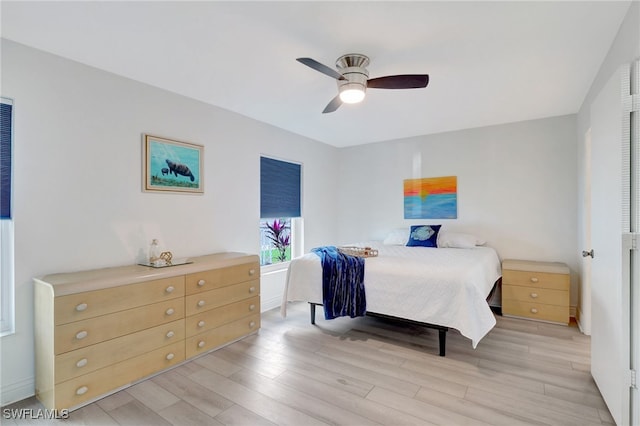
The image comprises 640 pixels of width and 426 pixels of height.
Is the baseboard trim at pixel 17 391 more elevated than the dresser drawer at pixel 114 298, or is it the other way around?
the dresser drawer at pixel 114 298

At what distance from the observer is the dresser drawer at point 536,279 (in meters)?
3.38

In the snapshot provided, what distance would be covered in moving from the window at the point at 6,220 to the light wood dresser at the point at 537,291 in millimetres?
4635

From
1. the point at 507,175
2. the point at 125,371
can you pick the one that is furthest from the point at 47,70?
the point at 507,175

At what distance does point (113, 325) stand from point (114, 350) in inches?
7.0

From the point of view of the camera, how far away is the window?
2.07m

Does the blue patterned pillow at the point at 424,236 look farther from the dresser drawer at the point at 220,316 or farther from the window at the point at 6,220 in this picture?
the window at the point at 6,220

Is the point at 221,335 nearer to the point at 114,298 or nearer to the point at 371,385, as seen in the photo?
the point at 114,298

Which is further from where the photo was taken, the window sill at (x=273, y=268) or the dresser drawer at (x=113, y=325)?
the window sill at (x=273, y=268)

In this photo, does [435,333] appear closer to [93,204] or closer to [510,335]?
[510,335]

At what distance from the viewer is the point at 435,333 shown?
10.4 feet

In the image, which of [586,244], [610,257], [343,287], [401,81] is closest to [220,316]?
[343,287]

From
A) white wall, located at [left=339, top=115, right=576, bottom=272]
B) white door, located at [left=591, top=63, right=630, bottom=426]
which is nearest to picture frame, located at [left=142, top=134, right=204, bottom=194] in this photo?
white wall, located at [left=339, top=115, right=576, bottom=272]

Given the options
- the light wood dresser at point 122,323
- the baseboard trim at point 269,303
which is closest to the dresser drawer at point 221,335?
the light wood dresser at point 122,323

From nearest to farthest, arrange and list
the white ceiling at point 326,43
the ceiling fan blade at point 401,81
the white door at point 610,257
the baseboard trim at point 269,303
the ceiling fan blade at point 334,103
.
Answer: the white door at point 610,257, the white ceiling at point 326,43, the ceiling fan blade at point 401,81, the ceiling fan blade at point 334,103, the baseboard trim at point 269,303
